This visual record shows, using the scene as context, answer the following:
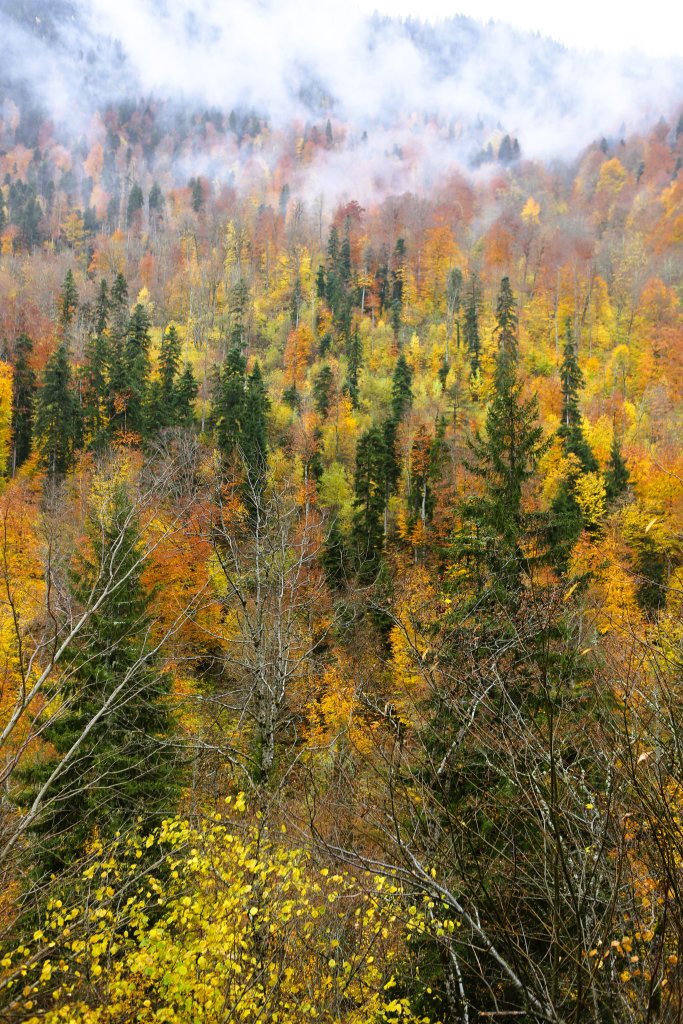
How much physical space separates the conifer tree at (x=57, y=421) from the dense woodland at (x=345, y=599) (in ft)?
0.77

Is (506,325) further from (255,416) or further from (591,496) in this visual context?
(255,416)

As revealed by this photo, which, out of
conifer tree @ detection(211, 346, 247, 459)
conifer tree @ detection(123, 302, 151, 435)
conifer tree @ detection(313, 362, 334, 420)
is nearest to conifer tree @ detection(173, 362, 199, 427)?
conifer tree @ detection(211, 346, 247, 459)

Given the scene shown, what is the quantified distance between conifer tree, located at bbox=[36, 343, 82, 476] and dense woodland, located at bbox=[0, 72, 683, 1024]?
234 millimetres

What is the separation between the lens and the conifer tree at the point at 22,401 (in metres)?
37.8

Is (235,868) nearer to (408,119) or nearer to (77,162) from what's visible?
(77,162)

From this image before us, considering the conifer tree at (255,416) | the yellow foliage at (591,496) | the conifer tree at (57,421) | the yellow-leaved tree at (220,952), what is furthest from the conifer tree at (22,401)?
the yellow-leaved tree at (220,952)

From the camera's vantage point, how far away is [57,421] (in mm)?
35375

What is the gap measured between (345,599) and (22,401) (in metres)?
35.9

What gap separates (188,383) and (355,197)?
72.3 metres

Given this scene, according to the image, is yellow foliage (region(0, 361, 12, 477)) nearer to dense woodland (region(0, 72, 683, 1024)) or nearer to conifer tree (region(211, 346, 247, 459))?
dense woodland (region(0, 72, 683, 1024))

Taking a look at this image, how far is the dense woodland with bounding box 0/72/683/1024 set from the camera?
159 inches

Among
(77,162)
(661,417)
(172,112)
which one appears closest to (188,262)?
(661,417)

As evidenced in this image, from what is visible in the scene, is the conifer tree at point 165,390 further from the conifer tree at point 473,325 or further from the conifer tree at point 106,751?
the conifer tree at point 106,751

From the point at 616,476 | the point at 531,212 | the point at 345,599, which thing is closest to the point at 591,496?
the point at 616,476
